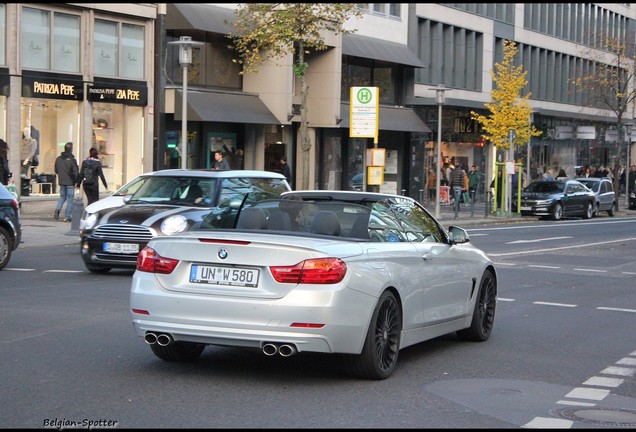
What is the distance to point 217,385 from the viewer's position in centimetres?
824

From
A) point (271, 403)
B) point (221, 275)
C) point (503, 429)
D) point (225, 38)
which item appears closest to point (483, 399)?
point (503, 429)

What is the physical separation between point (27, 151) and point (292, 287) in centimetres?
2377

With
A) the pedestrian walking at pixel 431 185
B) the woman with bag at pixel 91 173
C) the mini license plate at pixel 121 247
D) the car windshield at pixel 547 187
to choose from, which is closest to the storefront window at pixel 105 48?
the woman with bag at pixel 91 173

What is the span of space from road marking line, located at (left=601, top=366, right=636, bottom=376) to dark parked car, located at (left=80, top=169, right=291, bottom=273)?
23.7 feet

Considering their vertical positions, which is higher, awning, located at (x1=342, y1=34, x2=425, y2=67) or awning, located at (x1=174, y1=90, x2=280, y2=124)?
awning, located at (x1=342, y1=34, x2=425, y2=67)

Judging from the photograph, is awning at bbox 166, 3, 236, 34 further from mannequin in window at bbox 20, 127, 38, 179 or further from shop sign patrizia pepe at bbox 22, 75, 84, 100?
mannequin in window at bbox 20, 127, 38, 179

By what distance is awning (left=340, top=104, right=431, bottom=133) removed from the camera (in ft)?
152

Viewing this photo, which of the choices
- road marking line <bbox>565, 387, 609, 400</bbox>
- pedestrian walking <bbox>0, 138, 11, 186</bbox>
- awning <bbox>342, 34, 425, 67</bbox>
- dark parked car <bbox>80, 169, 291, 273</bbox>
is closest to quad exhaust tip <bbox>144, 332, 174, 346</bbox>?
road marking line <bbox>565, 387, 609, 400</bbox>

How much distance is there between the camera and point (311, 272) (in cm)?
807

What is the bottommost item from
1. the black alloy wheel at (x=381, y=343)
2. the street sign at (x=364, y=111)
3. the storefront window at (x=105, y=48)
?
the black alloy wheel at (x=381, y=343)

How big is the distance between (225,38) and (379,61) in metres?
10.8

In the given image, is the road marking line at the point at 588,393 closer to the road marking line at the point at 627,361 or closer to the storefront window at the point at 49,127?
the road marking line at the point at 627,361

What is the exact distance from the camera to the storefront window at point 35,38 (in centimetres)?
3000

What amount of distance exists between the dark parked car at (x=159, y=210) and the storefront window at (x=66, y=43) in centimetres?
1468
